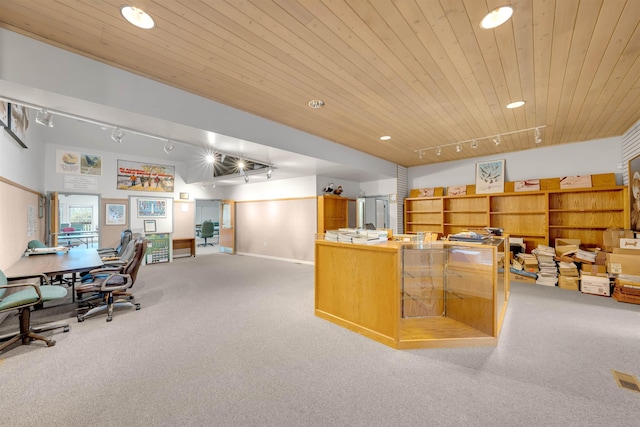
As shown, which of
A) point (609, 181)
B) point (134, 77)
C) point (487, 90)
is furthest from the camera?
point (609, 181)

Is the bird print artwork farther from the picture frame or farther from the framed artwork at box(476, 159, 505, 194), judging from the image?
the picture frame

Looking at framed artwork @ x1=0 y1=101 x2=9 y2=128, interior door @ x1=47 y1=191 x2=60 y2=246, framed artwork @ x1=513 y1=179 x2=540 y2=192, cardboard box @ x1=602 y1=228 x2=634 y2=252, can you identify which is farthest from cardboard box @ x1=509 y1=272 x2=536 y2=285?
interior door @ x1=47 y1=191 x2=60 y2=246

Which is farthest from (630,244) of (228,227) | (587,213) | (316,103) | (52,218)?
(52,218)

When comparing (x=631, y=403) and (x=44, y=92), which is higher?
(x=44, y=92)

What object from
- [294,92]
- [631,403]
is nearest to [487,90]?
[294,92]

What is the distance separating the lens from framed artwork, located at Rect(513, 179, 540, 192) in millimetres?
6152

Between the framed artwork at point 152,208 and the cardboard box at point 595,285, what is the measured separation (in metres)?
10.9

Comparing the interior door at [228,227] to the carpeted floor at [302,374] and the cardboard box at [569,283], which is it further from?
the cardboard box at [569,283]

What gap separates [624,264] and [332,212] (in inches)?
234

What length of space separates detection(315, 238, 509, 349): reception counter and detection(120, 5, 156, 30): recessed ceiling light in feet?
9.36

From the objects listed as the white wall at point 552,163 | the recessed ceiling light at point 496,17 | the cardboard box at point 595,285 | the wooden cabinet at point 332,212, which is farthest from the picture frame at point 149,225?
the cardboard box at point 595,285

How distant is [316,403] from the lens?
6.41 feet

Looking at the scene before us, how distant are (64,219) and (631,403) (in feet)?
44.9

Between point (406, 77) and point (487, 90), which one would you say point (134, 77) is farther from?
point (487, 90)
